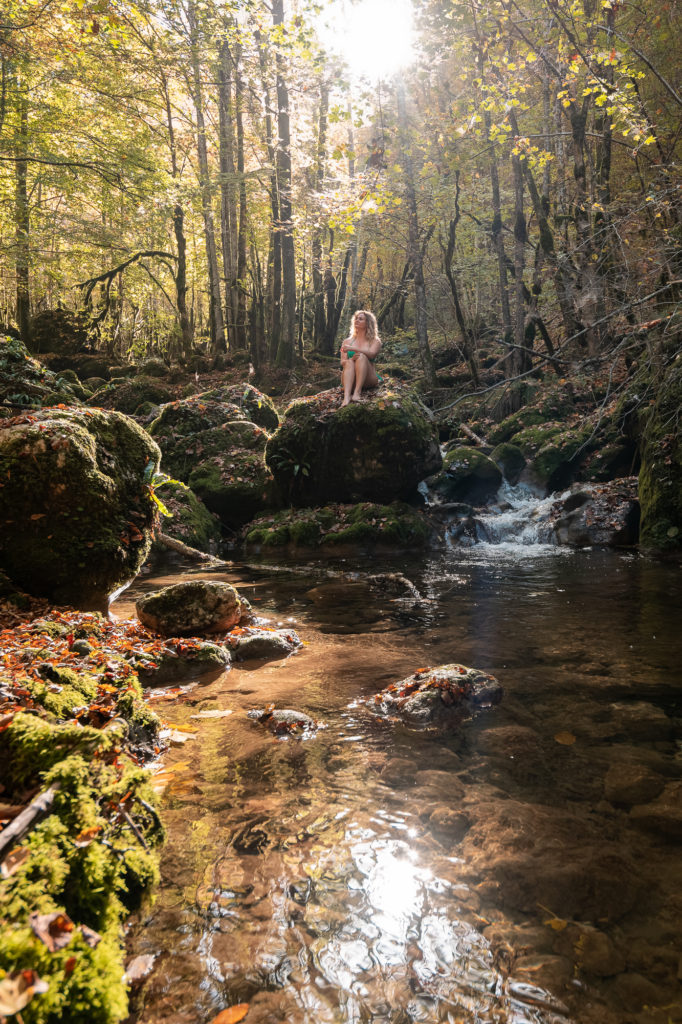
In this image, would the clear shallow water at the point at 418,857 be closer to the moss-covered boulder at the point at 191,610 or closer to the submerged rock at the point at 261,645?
the submerged rock at the point at 261,645

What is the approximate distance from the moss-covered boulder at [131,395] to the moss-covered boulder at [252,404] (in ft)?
15.2

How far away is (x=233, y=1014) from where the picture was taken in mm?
1690

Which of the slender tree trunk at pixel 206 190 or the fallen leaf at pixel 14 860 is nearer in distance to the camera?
the fallen leaf at pixel 14 860

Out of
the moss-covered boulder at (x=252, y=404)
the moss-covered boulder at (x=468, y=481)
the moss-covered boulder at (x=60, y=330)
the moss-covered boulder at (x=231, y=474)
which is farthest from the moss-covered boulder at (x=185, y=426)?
the moss-covered boulder at (x=60, y=330)

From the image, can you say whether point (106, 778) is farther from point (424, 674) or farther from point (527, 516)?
point (527, 516)

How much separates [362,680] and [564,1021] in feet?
9.43

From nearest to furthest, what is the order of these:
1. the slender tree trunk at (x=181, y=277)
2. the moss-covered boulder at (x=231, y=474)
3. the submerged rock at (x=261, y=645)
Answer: the submerged rock at (x=261, y=645) < the moss-covered boulder at (x=231, y=474) < the slender tree trunk at (x=181, y=277)

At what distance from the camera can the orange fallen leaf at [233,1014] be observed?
1.66 m

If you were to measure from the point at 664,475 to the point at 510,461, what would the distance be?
5202 mm

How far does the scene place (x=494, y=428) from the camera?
55.7ft

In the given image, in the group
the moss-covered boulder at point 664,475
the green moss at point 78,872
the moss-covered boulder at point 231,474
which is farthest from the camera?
the moss-covered boulder at point 231,474

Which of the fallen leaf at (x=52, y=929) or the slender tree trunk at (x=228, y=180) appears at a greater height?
the slender tree trunk at (x=228, y=180)

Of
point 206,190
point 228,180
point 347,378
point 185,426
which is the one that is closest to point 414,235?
point 228,180

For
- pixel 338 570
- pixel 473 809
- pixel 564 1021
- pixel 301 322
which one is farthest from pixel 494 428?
pixel 564 1021
